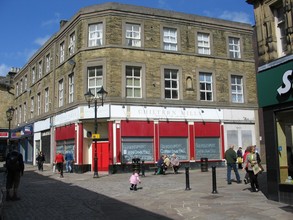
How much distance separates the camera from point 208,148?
27516mm

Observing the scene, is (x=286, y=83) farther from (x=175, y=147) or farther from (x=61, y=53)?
(x=61, y=53)

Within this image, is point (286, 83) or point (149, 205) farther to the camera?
point (149, 205)

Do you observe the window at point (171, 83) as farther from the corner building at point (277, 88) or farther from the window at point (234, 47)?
the corner building at point (277, 88)

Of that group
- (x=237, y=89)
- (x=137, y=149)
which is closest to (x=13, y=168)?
(x=137, y=149)

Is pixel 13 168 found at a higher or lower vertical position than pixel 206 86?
lower

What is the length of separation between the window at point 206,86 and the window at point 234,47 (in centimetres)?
313

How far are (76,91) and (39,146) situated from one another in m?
12.0

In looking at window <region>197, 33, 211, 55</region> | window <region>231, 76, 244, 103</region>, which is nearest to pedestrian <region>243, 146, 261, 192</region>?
window <region>197, 33, 211, 55</region>

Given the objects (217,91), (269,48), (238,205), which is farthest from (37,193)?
(217,91)

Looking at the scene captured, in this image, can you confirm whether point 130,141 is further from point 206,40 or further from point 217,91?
point 206,40

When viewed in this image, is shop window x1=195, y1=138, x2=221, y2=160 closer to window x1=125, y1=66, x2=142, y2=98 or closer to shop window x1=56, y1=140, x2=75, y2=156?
window x1=125, y1=66, x2=142, y2=98

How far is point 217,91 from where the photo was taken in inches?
1117

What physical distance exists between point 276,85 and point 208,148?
17210mm

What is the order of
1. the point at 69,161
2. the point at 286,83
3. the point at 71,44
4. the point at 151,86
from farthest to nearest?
the point at 71,44, the point at 69,161, the point at 151,86, the point at 286,83
